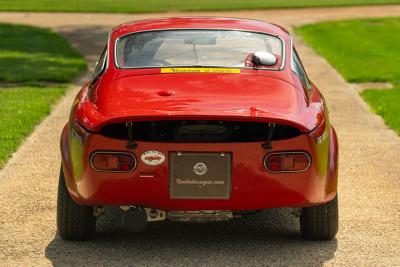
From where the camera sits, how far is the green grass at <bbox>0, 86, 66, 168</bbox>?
1142 cm

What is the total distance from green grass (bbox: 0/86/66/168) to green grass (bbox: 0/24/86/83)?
4.11 feet

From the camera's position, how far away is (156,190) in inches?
263

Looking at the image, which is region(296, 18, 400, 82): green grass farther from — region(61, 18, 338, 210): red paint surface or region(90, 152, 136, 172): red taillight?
region(90, 152, 136, 172): red taillight

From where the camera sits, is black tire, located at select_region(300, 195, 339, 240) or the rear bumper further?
black tire, located at select_region(300, 195, 339, 240)

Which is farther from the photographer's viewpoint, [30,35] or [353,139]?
[30,35]

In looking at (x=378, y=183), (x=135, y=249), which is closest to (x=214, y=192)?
(x=135, y=249)

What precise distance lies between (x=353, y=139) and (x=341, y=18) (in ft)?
56.6

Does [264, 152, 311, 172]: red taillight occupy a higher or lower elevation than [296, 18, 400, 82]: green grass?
higher

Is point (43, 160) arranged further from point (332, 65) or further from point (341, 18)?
point (341, 18)

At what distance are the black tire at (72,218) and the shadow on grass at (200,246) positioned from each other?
78mm

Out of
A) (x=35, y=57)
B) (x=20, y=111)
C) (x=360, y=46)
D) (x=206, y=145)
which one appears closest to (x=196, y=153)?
(x=206, y=145)

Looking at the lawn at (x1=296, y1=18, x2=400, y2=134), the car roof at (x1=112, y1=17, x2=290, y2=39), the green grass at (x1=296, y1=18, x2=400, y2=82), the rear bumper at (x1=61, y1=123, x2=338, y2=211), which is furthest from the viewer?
the green grass at (x1=296, y1=18, x2=400, y2=82)

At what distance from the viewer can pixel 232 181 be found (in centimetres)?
669

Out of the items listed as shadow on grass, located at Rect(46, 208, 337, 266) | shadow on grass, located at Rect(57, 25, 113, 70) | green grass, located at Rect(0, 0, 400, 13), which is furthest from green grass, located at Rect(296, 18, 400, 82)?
shadow on grass, located at Rect(46, 208, 337, 266)
